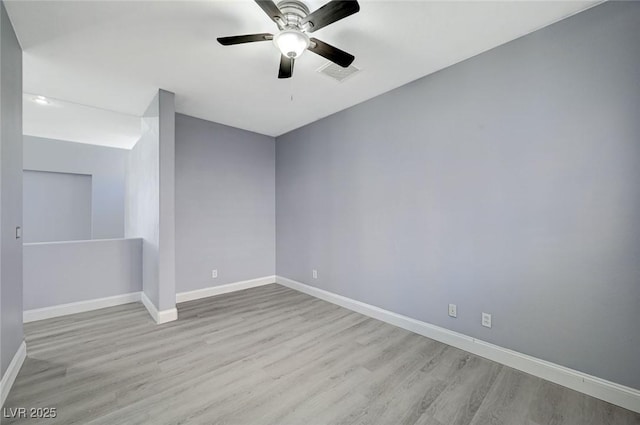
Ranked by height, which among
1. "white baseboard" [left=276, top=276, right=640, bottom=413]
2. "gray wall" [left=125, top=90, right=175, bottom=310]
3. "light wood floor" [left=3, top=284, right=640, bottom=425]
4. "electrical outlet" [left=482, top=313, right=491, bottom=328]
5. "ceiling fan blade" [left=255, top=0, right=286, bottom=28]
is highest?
"ceiling fan blade" [left=255, top=0, right=286, bottom=28]

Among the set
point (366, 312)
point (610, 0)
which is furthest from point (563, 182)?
point (366, 312)

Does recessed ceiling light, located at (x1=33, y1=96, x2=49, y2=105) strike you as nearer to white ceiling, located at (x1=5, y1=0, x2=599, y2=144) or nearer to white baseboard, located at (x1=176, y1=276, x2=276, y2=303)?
white ceiling, located at (x1=5, y1=0, x2=599, y2=144)

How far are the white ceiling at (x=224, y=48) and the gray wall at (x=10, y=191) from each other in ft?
0.77

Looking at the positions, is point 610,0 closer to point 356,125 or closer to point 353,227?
point 356,125

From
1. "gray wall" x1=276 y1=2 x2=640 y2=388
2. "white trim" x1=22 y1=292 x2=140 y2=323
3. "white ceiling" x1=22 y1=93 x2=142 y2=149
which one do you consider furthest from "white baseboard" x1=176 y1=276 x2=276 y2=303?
"white ceiling" x1=22 y1=93 x2=142 y2=149

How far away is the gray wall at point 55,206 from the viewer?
5.71 metres

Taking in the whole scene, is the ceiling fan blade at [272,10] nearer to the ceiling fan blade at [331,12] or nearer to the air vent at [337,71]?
the ceiling fan blade at [331,12]

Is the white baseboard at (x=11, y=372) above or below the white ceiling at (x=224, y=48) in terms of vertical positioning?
below

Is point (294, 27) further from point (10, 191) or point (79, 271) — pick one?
point (79, 271)

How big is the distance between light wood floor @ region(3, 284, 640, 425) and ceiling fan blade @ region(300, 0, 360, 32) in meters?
2.44

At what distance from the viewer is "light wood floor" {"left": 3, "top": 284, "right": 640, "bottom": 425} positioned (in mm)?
1656

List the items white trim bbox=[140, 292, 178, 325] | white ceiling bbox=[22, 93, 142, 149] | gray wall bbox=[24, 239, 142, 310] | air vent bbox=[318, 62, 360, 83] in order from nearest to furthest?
air vent bbox=[318, 62, 360, 83], white trim bbox=[140, 292, 178, 325], gray wall bbox=[24, 239, 142, 310], white ceiling bbox=[22, 93, 142, 149]

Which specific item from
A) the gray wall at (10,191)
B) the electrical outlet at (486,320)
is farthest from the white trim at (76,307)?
the electrical outlet at (486,320)

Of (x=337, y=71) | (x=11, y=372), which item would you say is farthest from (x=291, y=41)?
(x=11, y=372)
